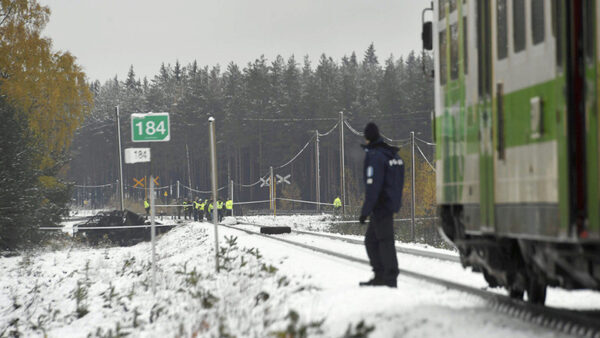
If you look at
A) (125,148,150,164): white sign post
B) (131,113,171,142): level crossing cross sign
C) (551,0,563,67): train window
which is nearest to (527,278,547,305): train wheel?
(551,0,563,67): train window

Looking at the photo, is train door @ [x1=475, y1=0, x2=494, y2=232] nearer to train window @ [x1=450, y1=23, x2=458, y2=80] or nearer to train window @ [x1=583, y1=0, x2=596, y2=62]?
train window @ [x1=450, y1=23, x2=458, y2=80]

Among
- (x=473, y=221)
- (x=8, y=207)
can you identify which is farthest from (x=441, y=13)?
(x=8, y=207)

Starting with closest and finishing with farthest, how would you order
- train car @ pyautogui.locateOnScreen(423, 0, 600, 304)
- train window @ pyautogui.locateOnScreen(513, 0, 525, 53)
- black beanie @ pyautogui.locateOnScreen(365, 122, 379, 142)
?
train car @ pyautogui.locateOnScreen(423, 0, 600, 304), train window @ pyautogui.locateOnScreen(513, 0, 525, 53), black beanie @ pyautogui.locateOnScreen(365, 122, 379, 142)

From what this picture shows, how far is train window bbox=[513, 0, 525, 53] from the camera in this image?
6164mm

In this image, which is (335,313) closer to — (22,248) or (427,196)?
(22,248)

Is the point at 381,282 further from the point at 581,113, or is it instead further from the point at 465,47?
the point at 581,113

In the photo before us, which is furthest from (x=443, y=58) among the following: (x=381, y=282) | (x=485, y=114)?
(x=381, y=282)

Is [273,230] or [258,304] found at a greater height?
[258,304]

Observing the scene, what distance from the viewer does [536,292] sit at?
735 cm

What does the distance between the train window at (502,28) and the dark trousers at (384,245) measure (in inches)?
105

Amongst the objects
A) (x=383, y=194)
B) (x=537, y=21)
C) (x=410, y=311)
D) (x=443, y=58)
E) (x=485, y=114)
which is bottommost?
(x=410, y=311)

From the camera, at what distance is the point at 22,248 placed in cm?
2814

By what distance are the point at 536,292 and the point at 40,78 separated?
98.2 feet

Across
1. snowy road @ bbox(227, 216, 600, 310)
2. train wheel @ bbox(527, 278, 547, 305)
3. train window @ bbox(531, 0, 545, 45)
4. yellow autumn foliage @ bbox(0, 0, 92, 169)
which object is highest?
yellow autumn foliage @ bbox(0, 0, 92, 169)
